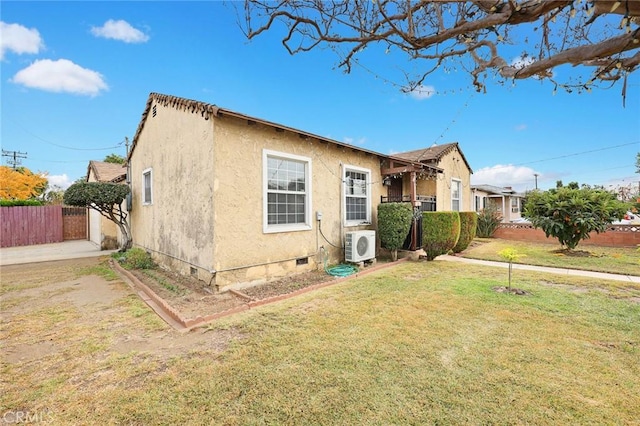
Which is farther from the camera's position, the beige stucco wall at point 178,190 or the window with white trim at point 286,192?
the window with white trim at point 286,192

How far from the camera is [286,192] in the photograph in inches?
278

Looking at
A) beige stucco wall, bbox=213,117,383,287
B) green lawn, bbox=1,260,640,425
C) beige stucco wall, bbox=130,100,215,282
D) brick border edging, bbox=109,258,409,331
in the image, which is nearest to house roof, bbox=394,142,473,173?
beige stucco wall, bbox=213,117,383,287

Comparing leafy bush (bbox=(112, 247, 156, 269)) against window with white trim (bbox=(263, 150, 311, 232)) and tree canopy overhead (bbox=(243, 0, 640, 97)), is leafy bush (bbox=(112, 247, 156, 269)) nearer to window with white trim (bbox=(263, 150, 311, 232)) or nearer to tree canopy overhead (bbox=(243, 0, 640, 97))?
window with white trim (bbox=(263, 150, 311, 232))

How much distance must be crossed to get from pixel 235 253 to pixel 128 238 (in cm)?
778

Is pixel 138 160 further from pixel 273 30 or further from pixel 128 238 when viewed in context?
pixel 273 30

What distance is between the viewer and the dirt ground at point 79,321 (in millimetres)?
3564

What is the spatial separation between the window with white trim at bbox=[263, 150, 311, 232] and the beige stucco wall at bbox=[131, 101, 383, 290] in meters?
0.15

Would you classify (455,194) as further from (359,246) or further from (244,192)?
(244,192)

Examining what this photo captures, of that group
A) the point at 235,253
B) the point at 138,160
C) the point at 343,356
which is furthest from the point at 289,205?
the point at 138,160

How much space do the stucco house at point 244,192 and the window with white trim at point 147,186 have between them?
0.11ft

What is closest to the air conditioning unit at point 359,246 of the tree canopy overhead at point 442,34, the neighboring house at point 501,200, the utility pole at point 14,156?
the tree canopy overhead at point 442,34

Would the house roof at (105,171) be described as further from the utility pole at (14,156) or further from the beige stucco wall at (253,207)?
the utility pole at (14,156)

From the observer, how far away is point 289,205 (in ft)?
23.6

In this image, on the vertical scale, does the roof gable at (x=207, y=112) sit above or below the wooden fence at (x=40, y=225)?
above
